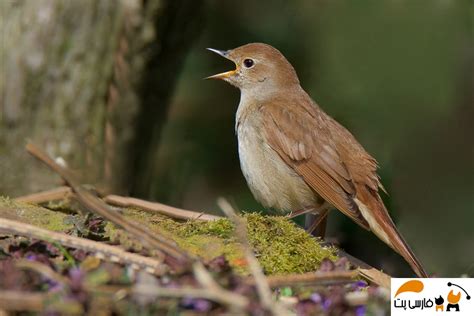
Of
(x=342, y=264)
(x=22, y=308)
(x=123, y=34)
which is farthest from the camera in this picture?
(x=123, y=34)

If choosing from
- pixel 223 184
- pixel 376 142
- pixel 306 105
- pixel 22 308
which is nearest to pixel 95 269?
pixel 22 308

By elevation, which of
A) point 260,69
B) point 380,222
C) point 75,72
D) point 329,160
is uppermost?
point 260,69

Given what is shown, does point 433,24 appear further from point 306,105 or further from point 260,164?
point 260,164

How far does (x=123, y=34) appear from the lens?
6.02 m

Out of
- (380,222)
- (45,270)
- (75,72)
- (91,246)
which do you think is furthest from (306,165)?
(45,270)

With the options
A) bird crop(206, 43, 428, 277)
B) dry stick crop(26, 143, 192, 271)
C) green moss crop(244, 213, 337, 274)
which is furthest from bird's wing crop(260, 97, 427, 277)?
dry stick crop(26, 143, 192, 271)

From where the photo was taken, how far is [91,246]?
2.84m

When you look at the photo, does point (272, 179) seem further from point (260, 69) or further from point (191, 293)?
point (191, 293)

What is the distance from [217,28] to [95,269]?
485cm

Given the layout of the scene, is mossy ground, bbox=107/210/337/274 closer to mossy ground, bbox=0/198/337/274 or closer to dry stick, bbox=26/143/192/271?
mossy ground, bbox=0/198/337/274

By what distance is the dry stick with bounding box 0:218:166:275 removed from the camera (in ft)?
8.97

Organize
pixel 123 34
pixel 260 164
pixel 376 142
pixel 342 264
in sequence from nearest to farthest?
pixel 342 264, pixel 260 164, pixel 123 34, pixel 376 142

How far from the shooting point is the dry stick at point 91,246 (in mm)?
2734

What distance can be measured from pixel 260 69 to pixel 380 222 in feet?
4.98
